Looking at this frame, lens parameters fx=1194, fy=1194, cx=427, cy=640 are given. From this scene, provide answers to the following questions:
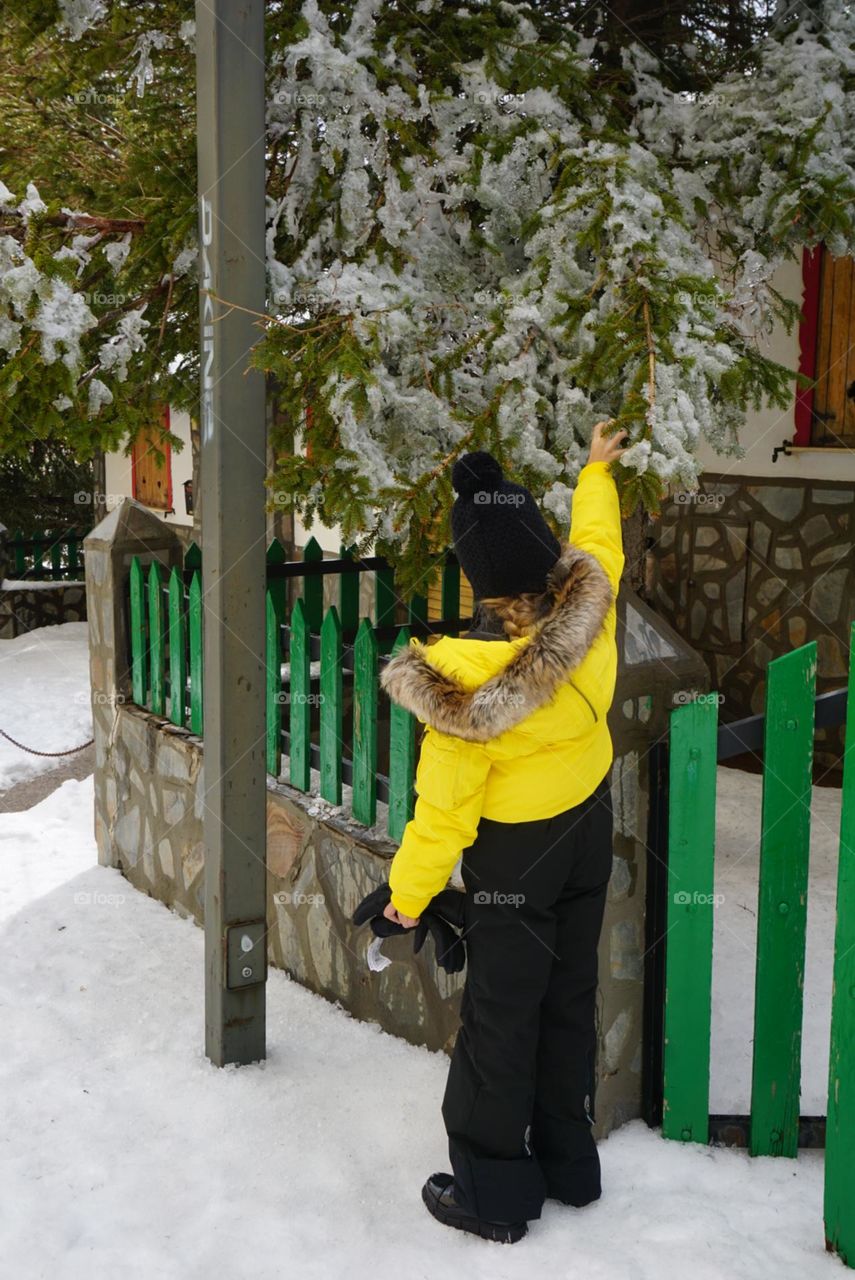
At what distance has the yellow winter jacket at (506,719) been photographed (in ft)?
8.57

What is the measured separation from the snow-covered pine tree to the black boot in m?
2.05

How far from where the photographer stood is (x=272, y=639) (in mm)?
4637

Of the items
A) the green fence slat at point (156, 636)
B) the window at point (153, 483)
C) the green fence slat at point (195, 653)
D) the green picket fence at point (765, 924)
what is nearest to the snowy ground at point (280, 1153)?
the green picket fence at point (765, 924)

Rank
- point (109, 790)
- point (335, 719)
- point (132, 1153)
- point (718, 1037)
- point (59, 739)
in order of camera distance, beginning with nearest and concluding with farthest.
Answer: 1. point (132, 1153)
2. point (718, 1037)
3. point (335, 719)
4. point (109, 790)
5. point (59, 739)

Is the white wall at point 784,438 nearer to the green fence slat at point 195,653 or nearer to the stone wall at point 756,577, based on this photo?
the stone wall at point 756,577

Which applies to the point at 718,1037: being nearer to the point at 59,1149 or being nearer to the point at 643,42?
the point at 59,1149

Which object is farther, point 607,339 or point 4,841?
point 4,841

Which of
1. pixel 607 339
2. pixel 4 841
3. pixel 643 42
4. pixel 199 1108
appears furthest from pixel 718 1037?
pixel 643 42

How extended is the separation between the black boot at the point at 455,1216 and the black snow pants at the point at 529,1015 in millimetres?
26

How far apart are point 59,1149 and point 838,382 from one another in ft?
19.1

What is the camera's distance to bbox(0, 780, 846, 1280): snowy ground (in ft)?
9.12

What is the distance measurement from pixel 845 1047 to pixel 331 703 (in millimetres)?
2155

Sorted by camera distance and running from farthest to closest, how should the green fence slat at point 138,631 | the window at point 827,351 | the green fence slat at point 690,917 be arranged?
the window at point 827,351, the green fence slat at point 138,631, the green fence slat at point 690,917

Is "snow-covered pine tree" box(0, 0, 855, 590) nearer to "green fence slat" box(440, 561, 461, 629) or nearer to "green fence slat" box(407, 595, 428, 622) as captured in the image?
"green fence slat" box(440, 561, 461, 629)
